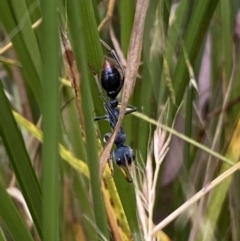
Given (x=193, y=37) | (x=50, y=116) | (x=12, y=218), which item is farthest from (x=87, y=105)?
(x=193, y=37)

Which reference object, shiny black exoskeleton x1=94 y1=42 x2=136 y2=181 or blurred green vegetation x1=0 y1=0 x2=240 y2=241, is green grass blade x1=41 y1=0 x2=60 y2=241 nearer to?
blurred green vegetation x1=0 y1=0 x2=240 y2=241

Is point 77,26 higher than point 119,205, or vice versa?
point 77,26

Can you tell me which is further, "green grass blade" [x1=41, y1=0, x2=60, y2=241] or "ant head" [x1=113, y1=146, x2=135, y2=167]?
"ant head" [x1=113, y1=146, x2=135, y2=167]

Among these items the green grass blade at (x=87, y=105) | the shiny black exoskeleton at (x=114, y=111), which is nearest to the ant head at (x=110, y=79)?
the shiny black exoskeleton at (x=114, y=111)

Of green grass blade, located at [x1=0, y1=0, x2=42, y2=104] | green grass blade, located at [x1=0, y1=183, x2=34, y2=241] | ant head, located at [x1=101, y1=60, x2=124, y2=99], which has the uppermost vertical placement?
green grass blade, located at [x1=0, y1=0, x2=42, y2=104]

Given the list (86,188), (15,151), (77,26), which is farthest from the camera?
(86,188)

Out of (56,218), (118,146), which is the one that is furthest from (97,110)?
(56,218)

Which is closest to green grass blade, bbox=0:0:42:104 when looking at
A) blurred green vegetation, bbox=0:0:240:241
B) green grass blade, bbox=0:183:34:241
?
blurred green vegetation, bbox=0:0:240:241

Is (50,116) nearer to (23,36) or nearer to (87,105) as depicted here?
(87,105)

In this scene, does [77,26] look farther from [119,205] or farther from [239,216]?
[239,216]
